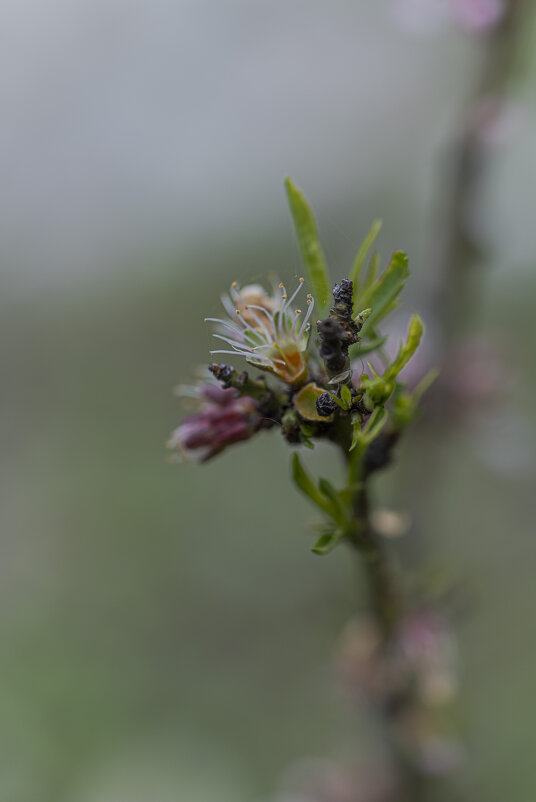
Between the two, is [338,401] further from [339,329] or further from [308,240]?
[308,240]

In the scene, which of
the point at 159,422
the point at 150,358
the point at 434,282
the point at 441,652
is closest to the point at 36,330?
the point at 150,358

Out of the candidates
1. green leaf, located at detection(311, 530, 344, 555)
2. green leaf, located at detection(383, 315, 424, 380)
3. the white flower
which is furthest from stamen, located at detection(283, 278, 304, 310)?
green leaf, located at detection(311, 530, 344, 555)

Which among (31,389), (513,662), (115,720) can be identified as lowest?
(513,662)

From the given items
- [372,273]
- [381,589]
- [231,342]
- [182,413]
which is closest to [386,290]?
[372,273]

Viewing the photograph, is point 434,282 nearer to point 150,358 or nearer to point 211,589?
point 211,589

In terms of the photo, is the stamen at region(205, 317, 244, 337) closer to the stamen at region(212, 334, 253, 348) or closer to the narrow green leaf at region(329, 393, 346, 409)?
the stamen at region(212, 334, 253, 348)

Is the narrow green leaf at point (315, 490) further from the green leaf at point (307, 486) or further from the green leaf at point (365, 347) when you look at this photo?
the green leaf at point (365, 347)
